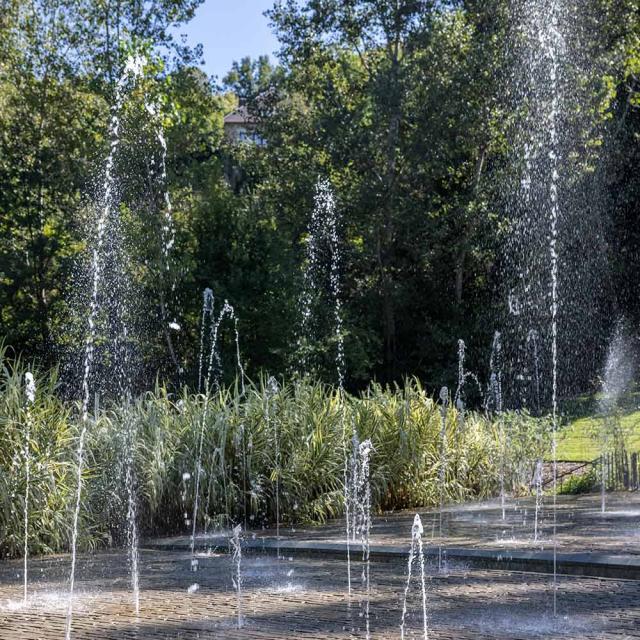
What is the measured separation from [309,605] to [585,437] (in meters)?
12.3

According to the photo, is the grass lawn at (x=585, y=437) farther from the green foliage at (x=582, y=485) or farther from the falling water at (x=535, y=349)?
the falling water at (x=535, y=349)

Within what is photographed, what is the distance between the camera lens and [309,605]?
613 centimetres

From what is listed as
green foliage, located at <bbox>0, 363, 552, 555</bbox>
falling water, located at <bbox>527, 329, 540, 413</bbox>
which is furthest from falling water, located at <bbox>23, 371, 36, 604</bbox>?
falling water, located at <bbox>527, 329, 540, 413</bbox>

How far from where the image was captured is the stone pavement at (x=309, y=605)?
5.38m

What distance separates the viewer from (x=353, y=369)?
869 inches

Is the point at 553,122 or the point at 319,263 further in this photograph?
the point at 319,263

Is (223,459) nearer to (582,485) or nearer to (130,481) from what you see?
(130,481)

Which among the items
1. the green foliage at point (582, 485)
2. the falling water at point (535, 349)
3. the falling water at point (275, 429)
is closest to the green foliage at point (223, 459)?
the falling water at point (275, 429)

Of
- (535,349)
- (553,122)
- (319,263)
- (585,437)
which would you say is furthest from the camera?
(319,263)

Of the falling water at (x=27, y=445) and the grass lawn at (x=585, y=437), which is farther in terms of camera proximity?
the grass lawn at (x=585, y=437)

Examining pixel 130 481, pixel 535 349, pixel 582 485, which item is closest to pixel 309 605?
pixel 130 481

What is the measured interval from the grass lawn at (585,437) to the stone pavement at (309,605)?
7930mm

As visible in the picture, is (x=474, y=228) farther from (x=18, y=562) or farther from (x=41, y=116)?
(x=18, y=562)

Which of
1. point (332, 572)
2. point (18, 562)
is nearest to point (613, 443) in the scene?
point (332, 572)
